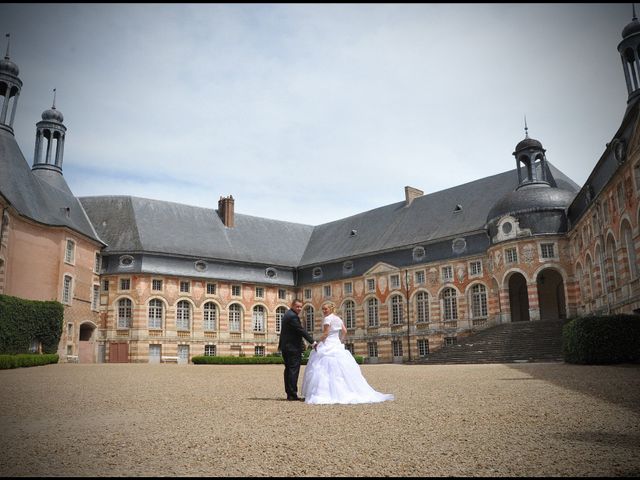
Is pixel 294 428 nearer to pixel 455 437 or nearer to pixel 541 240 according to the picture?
pixel 455 437

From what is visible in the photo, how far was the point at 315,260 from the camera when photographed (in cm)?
3816

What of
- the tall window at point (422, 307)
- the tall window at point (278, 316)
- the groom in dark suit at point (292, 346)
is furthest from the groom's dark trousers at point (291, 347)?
the tall window at point (278, 316)

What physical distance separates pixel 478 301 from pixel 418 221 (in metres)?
6.80

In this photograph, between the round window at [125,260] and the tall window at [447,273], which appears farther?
the round window at [125,260]

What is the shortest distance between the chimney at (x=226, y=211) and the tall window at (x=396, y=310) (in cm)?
1290

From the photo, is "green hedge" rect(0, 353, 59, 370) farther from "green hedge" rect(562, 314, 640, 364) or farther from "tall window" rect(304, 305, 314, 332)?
"tall window" rect(304, 305, 314, 332)

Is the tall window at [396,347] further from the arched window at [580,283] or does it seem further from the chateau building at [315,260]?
the arched window at [580,283]

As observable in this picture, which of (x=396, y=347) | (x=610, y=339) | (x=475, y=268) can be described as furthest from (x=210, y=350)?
(x=610, y=339)

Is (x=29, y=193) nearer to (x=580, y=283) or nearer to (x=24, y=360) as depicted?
(x=24, y=360)

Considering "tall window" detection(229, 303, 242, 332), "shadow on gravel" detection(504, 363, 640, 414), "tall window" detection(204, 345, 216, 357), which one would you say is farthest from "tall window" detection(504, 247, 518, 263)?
"tall window" detection(204, 345, 216, 357)

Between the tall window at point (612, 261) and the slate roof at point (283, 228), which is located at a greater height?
the slate roof at point (283, 228)

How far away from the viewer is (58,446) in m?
5.13

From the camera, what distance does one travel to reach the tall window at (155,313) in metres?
32.7

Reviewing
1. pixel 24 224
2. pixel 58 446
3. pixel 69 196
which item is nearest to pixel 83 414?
pixel 58 446
